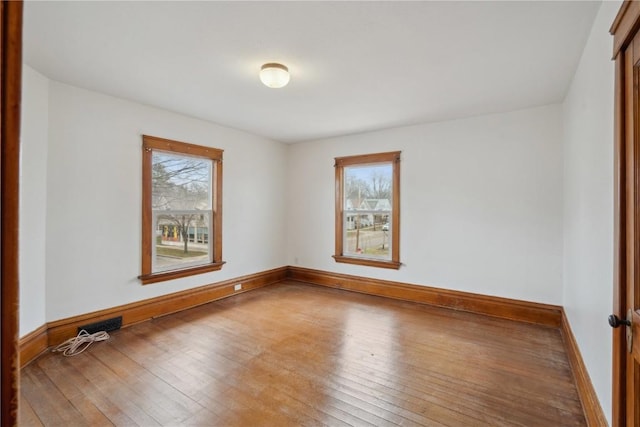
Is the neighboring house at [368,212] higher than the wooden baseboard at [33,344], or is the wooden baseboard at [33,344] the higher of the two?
the neighboring house at [368,212]

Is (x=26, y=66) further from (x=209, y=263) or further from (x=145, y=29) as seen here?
(x=209, y=263)

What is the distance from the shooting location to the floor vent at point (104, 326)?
127 inches

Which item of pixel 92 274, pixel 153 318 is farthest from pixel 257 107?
pixel 153 318

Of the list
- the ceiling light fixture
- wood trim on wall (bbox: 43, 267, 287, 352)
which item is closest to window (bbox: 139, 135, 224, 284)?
wood trim on wall (bbox: 43, 267, 287, 352)

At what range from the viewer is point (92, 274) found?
3.32 m

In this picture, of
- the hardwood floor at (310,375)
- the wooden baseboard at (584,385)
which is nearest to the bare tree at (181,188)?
the hardwood floor at (310,375)

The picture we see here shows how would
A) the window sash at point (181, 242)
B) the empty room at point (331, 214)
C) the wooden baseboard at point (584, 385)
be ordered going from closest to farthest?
the wooden baseboard at point (584, 385) < the empty room at point (331, 214) < the window sash at point (181, 242)

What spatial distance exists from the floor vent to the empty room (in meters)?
0.02

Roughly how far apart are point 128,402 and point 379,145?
14.4 feet

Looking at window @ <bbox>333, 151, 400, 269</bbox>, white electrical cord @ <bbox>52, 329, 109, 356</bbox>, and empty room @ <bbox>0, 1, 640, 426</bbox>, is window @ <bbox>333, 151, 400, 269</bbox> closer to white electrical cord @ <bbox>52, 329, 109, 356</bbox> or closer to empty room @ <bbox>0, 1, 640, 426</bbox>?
empty room @ <bbox>0, 1, 640, 426</bbox>

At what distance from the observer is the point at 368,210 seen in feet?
17.0

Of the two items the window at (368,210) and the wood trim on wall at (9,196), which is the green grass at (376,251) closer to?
the window at (368,210)

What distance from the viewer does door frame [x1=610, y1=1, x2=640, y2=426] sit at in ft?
4.67

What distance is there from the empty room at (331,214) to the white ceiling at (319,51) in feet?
0.08
